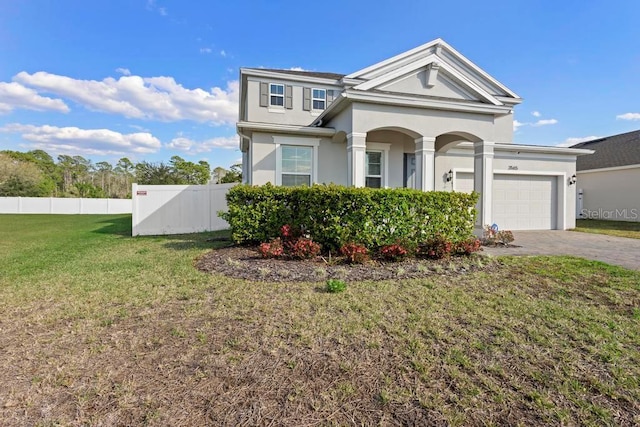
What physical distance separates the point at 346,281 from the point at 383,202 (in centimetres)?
231

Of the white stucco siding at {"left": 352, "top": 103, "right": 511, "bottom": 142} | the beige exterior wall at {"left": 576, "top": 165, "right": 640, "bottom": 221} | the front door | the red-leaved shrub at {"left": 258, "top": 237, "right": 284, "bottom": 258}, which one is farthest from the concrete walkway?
the beige exterior wall at {"left": 576, "top": 165, "right": 640, "bottom": 221}

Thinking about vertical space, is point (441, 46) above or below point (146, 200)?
above

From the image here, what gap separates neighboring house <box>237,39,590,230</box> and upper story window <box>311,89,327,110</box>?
5cm

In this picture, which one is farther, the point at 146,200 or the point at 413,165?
the point at 413,165

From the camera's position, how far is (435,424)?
2072 mm

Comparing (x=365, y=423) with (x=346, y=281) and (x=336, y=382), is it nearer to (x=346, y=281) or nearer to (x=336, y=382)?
(x=336, y=382)

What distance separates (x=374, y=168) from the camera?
1156 cm

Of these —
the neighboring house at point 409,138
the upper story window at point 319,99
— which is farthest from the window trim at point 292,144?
the upper story window at point 319,99

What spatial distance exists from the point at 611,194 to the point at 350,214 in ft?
66.4

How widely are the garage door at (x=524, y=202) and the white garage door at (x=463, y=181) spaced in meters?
0.98

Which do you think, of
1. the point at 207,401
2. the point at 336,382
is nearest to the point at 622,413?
the point at 336,382

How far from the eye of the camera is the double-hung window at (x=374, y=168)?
11.5m

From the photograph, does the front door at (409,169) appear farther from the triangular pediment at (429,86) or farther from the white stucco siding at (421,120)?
the triangular pediment at (429,86)

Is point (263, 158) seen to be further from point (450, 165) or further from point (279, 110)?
point (450, 165)
